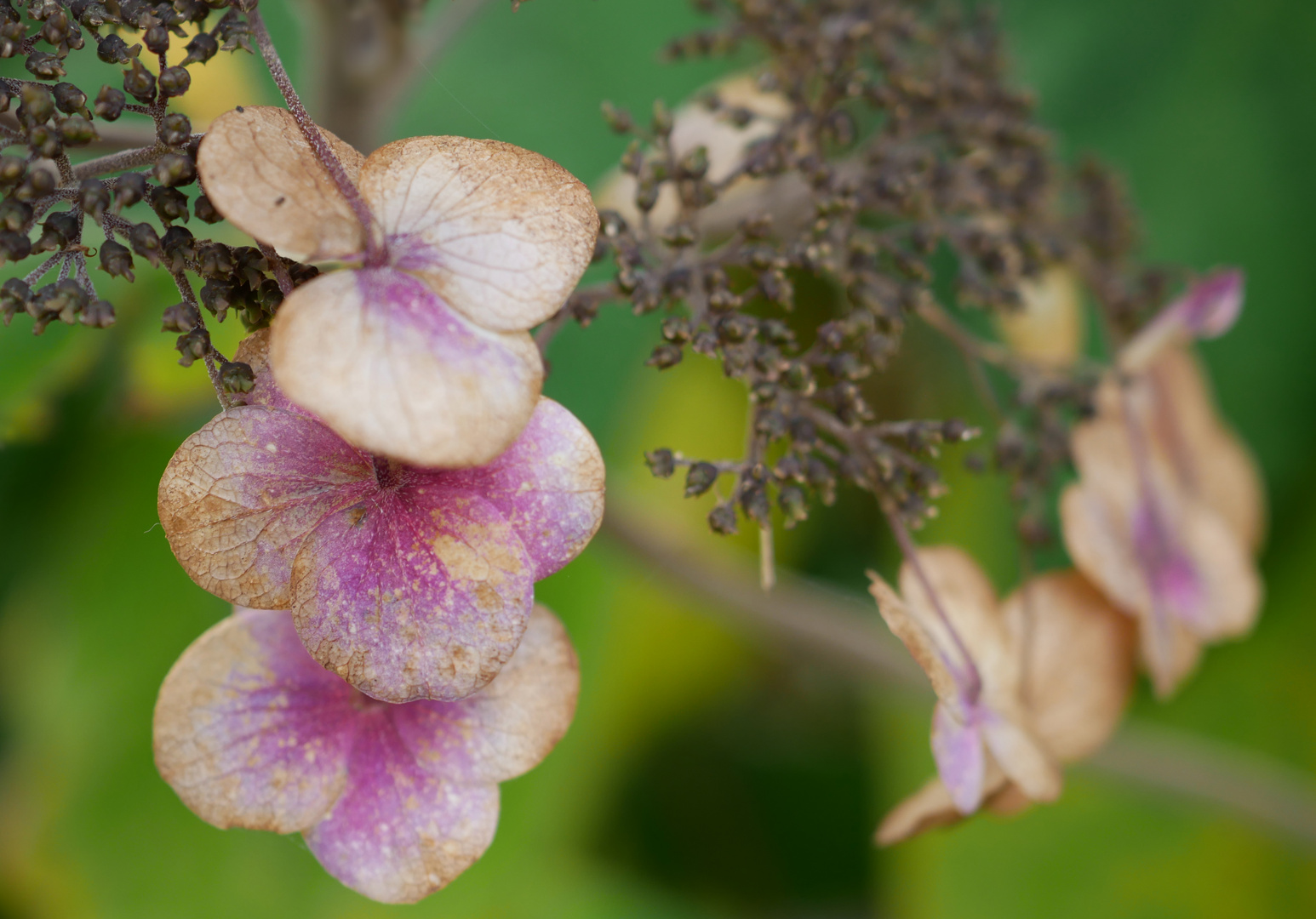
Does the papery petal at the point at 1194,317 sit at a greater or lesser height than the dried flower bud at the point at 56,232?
lesser

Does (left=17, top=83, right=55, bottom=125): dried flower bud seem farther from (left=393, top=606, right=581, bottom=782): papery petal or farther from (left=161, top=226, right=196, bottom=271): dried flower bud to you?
(left=393, top=606, right=581, bottom=782): papery petal

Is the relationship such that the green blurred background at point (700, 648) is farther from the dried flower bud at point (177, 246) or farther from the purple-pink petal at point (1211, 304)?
the dried flower bud at point (177, 246)

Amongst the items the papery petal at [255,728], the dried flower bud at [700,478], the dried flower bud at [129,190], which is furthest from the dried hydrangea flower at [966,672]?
the dried flower bud at [129,190]

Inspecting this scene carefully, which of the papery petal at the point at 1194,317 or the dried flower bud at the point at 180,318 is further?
the papery petal at the point at 1194,317

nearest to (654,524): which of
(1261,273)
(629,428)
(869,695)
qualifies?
(629,428)

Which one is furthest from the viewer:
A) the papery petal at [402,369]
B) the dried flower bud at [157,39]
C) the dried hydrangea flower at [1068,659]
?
the dried hydrangea flower at [1068,659]

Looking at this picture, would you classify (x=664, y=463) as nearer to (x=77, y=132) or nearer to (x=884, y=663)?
(x=77, y=132)

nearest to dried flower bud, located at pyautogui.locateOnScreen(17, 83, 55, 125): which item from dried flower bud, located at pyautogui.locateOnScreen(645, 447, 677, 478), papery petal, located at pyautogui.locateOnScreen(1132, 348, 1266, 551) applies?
dried flower bud, located at pyautogui.locateOnScreen(645, 447, 677, 478)
